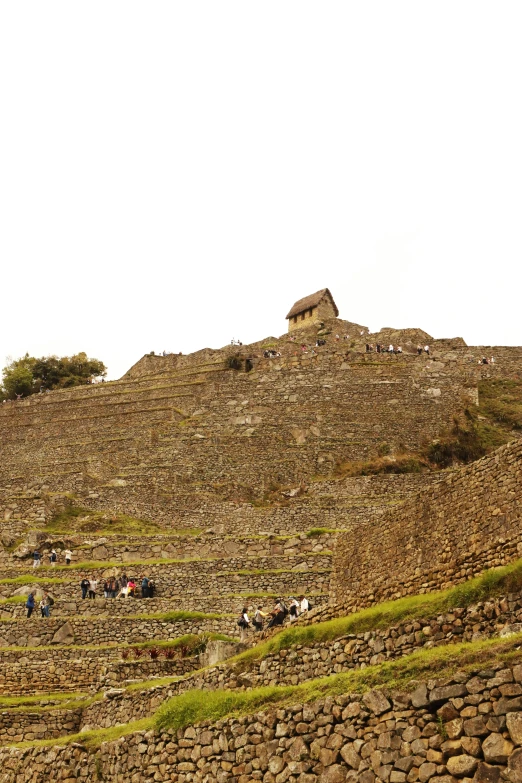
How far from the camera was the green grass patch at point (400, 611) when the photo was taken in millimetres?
11961

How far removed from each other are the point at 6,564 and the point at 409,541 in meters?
17.3

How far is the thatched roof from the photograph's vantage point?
65688 millimetres

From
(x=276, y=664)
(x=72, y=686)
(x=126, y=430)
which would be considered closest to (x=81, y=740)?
(x=276, y=664)

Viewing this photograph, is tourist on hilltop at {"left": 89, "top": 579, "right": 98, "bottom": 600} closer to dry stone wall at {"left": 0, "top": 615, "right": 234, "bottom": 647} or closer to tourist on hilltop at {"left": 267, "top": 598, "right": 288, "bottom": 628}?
dry stone wall at {"left": 0, "top": 615, "right": 234, "bottom": 647}

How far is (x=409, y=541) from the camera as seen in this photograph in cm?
1856

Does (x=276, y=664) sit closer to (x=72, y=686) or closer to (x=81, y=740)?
(x=81, y=740)

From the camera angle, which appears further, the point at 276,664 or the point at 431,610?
the point at 276,664

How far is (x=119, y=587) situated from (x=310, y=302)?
133ft

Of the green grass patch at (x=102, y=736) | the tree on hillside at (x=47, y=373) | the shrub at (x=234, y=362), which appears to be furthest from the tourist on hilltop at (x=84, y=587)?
the tree on hillside at (x=47, y=373)

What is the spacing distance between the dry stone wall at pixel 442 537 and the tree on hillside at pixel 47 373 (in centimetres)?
4801

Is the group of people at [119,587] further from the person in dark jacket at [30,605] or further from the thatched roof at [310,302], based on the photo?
the thatched roof at [310,302]

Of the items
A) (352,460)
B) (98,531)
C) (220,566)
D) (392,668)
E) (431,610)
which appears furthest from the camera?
(352,460)

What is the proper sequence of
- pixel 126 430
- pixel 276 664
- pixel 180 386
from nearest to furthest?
pixel 276 664 → pixel 126 430 → pixel 180 386

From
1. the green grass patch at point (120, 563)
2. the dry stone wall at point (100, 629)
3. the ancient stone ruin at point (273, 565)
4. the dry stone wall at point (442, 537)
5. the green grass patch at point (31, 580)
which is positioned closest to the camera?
the ancient stone ruin at point (273, 565)
